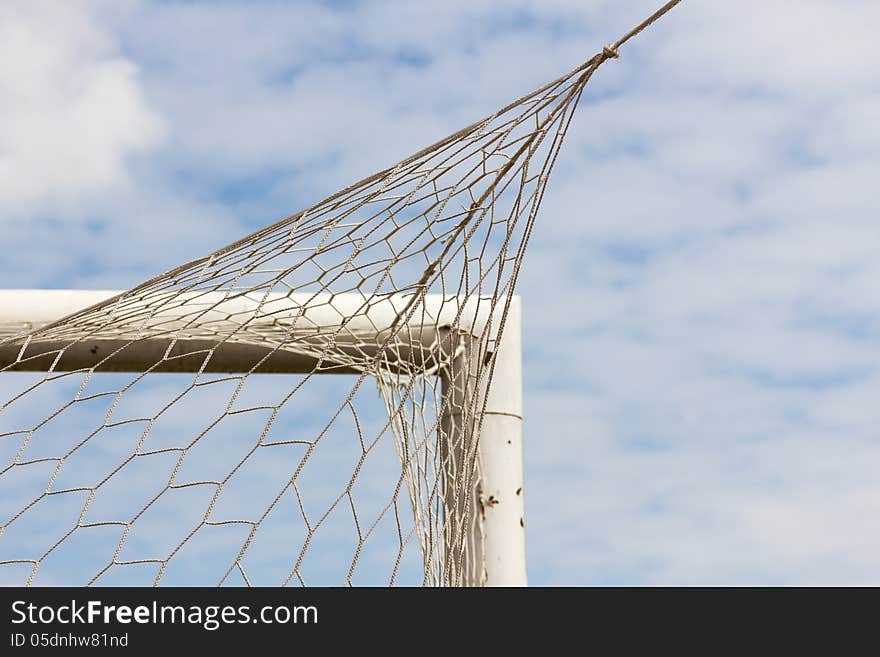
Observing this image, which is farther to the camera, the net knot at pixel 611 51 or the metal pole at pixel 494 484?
the metal pole at pixel 494 484

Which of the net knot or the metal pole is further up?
the net knot

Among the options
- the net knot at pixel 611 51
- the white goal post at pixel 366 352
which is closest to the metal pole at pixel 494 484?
the white goal post at pixel 366 352

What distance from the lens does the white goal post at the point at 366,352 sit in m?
2.59

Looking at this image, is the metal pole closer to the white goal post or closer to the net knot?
the white goal post

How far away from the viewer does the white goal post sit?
2586 millimetres

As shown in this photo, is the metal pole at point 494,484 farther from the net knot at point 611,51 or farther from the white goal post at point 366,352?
the net knot at point 611,51

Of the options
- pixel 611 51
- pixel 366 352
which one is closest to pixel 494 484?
pixel 366 352

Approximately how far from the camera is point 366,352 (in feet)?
8.71

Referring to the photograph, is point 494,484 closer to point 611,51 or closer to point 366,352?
point 366,352

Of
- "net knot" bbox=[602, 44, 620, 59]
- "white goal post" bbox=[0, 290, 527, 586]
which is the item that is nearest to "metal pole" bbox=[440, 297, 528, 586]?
"white goal post" bbox=[0, 290, 527, 586]
